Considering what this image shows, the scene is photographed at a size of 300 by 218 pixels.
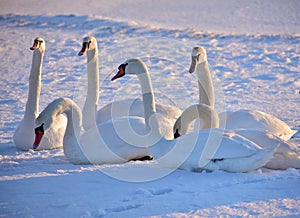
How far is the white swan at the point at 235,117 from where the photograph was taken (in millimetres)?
7008

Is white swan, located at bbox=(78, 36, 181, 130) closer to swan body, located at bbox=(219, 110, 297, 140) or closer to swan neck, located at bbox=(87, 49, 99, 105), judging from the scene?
swan neck, located at bbox=(87, 49, 99, 105)

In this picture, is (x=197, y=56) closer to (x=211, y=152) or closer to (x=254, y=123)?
(x=254, y=123)

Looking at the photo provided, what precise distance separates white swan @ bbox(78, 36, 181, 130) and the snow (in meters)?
0.85

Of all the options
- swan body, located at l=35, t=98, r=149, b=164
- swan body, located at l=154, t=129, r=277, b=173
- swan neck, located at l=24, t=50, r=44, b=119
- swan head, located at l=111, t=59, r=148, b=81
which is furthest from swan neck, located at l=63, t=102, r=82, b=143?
swan body, located at l=154, t=129, r=277, b=173

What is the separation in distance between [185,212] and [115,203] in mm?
584

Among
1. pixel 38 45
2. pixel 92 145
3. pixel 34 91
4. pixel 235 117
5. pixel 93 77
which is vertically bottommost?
pixel 92 145

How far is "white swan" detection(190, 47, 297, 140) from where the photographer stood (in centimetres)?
701

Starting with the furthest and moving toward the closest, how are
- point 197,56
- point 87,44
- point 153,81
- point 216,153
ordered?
point 153,81 < point 87,44 < point 197,56 < point 216,153

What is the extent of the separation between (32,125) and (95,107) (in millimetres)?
878

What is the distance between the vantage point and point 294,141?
6988 mm

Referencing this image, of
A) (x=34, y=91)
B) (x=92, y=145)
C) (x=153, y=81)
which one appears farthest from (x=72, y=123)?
(x=153, y=81)

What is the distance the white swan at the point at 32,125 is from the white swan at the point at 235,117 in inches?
65.8

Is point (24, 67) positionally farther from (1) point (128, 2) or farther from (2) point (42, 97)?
(1) point (128, 2)

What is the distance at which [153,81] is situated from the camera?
10422 millimetres
